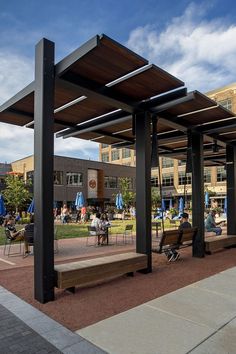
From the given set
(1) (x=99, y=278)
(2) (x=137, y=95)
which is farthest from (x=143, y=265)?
(2) (x=137, y=95)

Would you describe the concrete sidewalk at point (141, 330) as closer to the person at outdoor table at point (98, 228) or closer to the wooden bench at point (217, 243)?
the wooden bench at point (217, 243)

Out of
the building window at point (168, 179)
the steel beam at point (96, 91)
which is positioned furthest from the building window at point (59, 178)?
the steel beam at point (96, 91)

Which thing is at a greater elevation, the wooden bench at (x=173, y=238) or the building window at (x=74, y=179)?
the building window at (x=74, y=179)

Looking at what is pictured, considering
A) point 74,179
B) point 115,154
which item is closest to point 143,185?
point 74,179

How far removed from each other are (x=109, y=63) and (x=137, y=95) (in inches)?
68.2

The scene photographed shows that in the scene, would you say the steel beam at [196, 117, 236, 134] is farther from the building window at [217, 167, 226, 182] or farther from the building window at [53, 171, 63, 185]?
the building window at [217, 167, 226, 182]

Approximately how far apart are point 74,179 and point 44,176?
46.8 meters

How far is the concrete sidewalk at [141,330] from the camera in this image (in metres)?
3.93

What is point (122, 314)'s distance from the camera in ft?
16.5

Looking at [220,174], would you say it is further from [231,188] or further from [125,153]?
[231,188]

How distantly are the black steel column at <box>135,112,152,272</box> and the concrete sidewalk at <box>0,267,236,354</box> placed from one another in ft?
7.52

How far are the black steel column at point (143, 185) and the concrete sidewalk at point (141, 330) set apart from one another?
229 centimetres

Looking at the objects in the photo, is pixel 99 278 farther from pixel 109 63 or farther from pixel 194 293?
pixel 109 63

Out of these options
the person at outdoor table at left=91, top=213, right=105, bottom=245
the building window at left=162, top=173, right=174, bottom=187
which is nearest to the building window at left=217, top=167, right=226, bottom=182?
the building window at left=162, top=173, right=174, bottom=187
